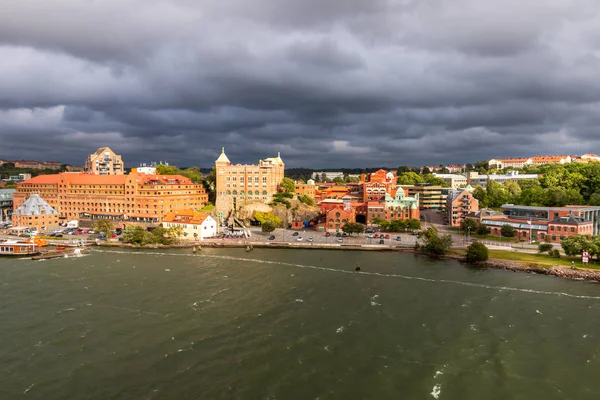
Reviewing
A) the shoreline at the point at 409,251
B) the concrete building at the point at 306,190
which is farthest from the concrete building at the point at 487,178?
the shoreline at the point at 409,251

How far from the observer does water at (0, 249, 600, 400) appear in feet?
82.3

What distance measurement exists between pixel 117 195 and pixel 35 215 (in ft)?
50.3

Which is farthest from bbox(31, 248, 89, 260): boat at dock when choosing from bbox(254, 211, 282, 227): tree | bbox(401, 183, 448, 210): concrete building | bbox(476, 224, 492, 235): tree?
bbox(401, 183, 448, 210): concrete building

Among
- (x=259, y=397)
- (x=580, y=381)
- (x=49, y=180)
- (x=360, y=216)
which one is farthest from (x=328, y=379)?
(x=49, y=180)

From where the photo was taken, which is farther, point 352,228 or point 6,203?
point 6,203

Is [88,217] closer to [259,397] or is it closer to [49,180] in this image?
[49,180]

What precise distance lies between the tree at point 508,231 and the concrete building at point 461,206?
1319 cm

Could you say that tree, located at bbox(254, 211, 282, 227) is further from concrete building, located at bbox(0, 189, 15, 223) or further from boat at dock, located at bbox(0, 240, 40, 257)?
concrete building, located at bbox(0, 189, 15, 223)

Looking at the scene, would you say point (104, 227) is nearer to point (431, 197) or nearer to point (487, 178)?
point (431, 197)

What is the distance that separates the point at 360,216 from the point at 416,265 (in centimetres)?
3678

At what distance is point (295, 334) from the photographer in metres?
32.2

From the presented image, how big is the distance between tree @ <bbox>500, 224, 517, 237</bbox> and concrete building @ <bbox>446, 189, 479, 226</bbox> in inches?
519

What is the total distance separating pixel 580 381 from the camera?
25.8m

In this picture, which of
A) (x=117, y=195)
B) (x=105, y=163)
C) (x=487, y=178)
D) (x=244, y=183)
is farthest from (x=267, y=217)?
(x=487, y=178)
